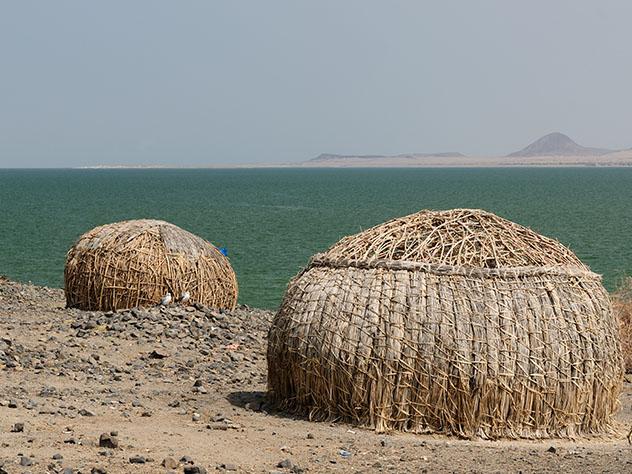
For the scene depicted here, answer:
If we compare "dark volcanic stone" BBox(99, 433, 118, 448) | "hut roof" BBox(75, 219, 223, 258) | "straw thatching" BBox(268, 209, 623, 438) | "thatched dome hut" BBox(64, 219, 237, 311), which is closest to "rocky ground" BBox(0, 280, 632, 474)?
"dark volcanic stone" BBox(99, 433, 118, 448)

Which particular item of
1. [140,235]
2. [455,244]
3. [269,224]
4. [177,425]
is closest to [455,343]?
[455,244]

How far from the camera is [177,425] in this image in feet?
41.8

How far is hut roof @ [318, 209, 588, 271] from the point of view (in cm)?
1326

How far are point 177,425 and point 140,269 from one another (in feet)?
31.0

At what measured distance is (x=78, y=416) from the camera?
509 inches

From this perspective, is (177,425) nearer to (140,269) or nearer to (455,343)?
(455,343)

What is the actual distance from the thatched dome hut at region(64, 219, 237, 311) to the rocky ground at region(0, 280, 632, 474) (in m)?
2.40

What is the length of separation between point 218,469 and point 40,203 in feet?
349

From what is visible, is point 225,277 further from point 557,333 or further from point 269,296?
point 269,296

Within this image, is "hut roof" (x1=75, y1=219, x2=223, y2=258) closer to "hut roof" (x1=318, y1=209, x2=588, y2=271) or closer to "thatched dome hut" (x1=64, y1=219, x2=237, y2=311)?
"thatched dome hut" (x1=64, y1=219, x2=237, y2=311)

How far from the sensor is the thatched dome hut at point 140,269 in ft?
71.9

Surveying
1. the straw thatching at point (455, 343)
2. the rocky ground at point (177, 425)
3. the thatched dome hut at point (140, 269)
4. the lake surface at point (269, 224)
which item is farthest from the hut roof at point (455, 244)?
the lake surface at point (269, 224)

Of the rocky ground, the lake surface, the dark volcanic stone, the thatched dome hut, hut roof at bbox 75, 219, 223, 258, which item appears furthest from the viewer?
the lake surface

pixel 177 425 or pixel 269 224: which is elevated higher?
pixel 177 425
